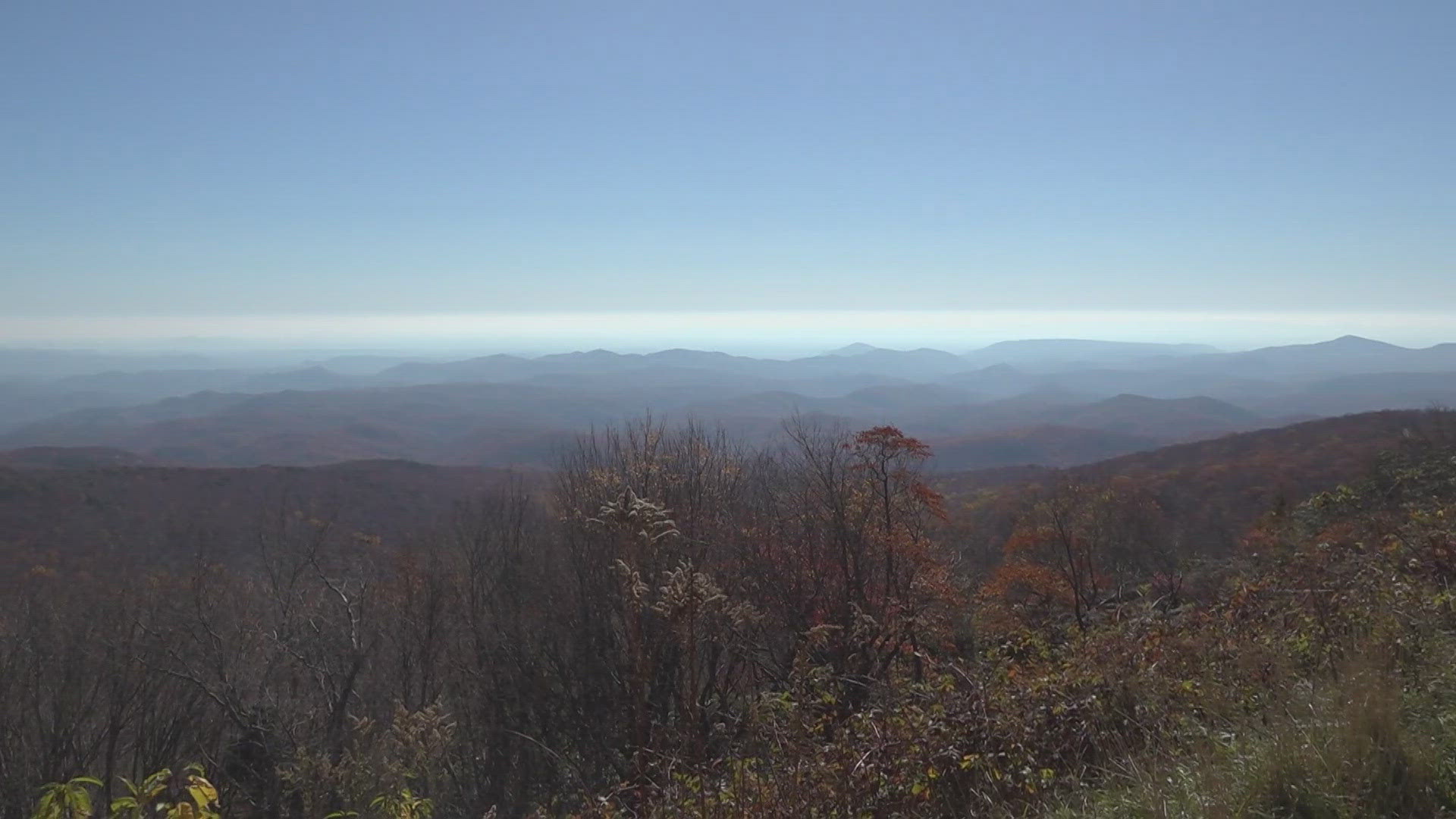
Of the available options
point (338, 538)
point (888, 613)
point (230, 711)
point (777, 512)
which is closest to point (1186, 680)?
point (888, 613)

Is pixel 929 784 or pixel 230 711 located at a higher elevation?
pixel 929 784

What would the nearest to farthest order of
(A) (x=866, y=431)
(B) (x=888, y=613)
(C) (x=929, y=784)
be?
(C) (x=929, y=784), (B) (x=888, y=613), (A) (x=866, y=431)

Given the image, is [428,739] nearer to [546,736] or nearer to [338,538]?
[546,736]

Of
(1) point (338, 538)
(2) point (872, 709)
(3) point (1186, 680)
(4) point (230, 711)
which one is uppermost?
(3) point (1186, 680)

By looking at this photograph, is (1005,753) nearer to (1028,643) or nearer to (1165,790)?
(1165,790)

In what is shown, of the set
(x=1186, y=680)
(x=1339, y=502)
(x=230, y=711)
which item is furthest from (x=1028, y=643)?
(x=230, y=711)


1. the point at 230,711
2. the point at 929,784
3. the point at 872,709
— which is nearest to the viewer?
the point at 929,784

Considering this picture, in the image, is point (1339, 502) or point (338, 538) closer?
point (1339, 502)
